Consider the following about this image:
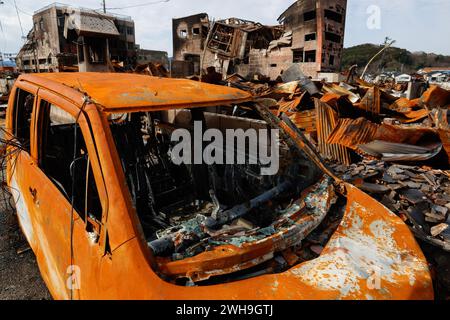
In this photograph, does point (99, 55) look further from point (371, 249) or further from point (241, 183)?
point (371, 249)

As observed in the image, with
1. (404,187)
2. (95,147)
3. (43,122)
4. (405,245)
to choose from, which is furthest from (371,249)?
(404,187)

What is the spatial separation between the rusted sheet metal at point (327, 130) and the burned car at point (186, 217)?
2946 mm

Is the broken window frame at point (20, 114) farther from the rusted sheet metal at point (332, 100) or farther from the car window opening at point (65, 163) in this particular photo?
the rusted sheet metal at point (332, 100)

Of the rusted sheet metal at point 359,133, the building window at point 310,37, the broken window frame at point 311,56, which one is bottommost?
the rusted sheet metal at point 359,133

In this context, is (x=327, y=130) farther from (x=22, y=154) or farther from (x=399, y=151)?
(x=22, y=154)

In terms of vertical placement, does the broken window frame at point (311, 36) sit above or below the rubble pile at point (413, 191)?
above

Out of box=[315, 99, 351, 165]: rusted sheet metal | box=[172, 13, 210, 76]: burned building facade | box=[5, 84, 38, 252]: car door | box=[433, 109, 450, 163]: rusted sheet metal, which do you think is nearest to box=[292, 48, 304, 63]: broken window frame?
box=[172, 13, 210, 76]: burned building facade

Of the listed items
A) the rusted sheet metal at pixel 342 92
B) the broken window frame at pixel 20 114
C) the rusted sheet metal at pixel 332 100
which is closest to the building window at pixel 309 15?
the rusted sheet metal at pixel 342 92

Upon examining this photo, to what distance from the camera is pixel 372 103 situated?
20.6ft

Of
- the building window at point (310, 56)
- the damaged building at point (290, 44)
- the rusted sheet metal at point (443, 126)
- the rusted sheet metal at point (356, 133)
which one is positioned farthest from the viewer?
the building window at point (310, 56)

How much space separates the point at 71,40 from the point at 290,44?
16.7 meters

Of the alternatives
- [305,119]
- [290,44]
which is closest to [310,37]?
[290,44]

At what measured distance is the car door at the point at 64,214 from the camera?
4.92 feet
